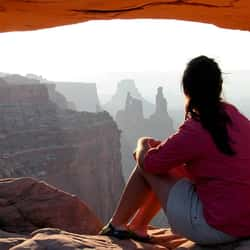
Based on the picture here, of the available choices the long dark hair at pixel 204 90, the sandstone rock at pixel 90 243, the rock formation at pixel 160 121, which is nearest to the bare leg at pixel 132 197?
the sandstone rock at pixel 90 243

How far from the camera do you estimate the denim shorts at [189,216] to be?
95.2 inches

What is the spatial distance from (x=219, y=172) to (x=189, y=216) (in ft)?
0.83

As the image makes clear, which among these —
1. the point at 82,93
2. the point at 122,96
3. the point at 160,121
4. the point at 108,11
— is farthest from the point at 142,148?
the point at 122,96

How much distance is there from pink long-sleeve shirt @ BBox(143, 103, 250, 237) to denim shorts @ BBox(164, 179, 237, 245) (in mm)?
37

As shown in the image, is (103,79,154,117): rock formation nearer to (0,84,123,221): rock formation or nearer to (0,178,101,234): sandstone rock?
(0,84,123,221): rock formation

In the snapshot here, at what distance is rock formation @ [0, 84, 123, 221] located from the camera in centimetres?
2519

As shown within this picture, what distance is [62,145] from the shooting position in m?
27.1

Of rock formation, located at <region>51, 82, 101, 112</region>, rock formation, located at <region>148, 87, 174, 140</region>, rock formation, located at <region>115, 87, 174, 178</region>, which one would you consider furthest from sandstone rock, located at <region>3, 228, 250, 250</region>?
rock formation, located at <region>51, 82, 101, 112</region>

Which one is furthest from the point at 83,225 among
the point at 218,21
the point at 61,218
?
the point at 218,21

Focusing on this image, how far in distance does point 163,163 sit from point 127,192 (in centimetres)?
40

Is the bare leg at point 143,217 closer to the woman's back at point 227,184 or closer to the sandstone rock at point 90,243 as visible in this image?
the sandstone rock at point 90,243

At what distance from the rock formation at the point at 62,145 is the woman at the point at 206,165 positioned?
20088 mm

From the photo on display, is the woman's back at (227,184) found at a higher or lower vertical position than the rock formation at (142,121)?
higher

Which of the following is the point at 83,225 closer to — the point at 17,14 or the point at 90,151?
the point at 17,14
